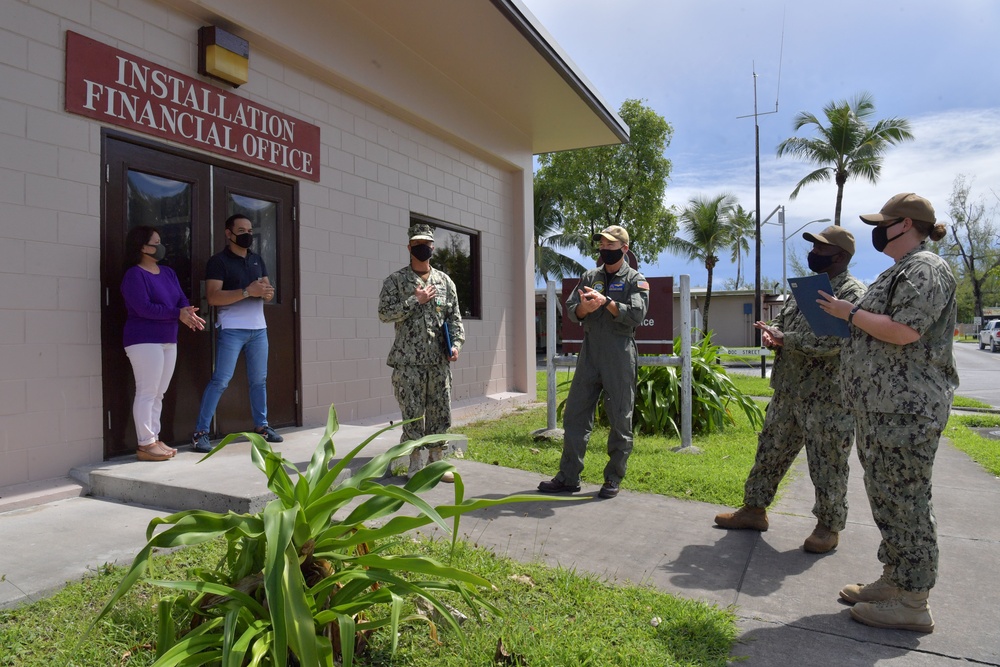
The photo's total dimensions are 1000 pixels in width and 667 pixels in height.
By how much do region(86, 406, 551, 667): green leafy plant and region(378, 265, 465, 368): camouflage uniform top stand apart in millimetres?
2643

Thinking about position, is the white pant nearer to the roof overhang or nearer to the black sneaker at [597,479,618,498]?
the roof overhang

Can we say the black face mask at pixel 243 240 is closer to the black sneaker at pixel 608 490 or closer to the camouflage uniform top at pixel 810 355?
the black sneaker at pixel 608 490

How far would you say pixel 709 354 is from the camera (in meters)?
8.62

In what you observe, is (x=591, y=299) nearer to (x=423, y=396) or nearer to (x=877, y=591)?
(x=423, y=396)

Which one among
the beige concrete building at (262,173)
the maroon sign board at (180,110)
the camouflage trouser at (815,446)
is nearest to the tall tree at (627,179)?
the beige concrete building at (262,173)

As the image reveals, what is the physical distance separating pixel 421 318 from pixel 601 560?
2.43m

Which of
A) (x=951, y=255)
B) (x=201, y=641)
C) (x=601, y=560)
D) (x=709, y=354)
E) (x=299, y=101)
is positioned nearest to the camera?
(x=201, y=641)

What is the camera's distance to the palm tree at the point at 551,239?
29906 millimetres

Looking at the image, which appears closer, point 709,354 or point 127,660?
point 127,660

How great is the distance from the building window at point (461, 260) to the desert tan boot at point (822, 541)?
6387 mm

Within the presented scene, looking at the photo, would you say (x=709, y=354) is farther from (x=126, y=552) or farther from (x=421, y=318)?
(x=126, y=552)

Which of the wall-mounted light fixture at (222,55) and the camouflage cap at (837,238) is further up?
the wall-mounted light fixture at (222,55)

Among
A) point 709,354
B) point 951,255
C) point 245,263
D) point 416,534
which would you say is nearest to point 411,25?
point 245,263

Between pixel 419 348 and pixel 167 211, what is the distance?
7.73ft
